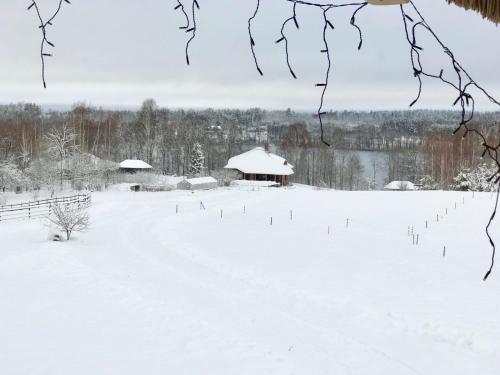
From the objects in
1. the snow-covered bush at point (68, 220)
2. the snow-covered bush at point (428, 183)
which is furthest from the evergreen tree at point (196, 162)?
the snow-covered bush at point (68, 220)

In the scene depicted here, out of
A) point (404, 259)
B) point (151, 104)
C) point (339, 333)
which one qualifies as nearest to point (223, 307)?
point (339, 333)

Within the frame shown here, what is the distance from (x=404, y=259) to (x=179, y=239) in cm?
1131

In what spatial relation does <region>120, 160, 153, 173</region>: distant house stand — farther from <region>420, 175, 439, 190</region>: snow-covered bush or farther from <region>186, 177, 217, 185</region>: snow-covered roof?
<region>420, 175, 439, 190</region>: snow-covered bush

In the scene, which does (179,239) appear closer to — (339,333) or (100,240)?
(100,240)

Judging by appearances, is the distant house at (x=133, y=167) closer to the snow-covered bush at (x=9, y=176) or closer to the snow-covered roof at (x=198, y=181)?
the snow-covered roof at (x=198, y=181)

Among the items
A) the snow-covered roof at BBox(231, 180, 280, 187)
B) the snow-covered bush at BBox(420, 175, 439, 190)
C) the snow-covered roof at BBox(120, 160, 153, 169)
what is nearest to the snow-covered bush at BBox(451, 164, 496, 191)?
the snow-covered bush at BBox(420, 175, 439, 190)

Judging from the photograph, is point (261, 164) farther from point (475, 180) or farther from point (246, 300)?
point (246, 300)

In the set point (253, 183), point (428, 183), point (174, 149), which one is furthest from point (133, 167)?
point (428, 183)

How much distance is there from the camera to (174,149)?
79.9 m

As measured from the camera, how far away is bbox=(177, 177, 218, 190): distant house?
52625 millimetres

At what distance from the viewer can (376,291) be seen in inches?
665

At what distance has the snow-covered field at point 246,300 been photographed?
11305 millimetres

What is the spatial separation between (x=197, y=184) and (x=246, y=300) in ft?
123

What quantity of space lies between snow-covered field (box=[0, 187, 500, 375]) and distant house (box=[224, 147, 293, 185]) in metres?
33.1
